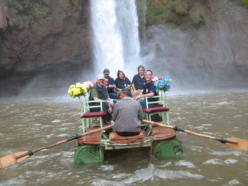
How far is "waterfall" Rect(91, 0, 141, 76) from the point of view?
27656 millimetres

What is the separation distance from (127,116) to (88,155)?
1.23 m

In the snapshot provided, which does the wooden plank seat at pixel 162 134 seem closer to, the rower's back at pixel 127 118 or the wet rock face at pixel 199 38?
the rower's back at pixel 127 118

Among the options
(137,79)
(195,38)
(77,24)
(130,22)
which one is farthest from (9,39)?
(137,79)

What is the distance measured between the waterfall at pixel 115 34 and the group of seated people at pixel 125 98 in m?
18.3

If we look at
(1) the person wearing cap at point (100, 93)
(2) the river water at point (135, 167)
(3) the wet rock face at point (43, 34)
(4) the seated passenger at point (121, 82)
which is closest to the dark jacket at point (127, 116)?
(2) the river water at point (135, 167)

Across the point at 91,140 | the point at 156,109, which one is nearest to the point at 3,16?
the point at 156,109

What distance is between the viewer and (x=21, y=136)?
9.12 m

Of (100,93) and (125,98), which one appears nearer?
(125,98)

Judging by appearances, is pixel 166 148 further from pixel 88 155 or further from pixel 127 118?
pixel 88 155

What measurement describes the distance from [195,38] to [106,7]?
954 cm

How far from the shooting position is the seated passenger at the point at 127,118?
582 centimetres

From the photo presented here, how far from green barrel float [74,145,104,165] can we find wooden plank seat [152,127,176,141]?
4.11ft

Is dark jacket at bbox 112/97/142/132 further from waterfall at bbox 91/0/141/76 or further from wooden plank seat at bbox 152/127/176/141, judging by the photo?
waterfall at bbox 91/0/141/76

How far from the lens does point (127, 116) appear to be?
231 inches
